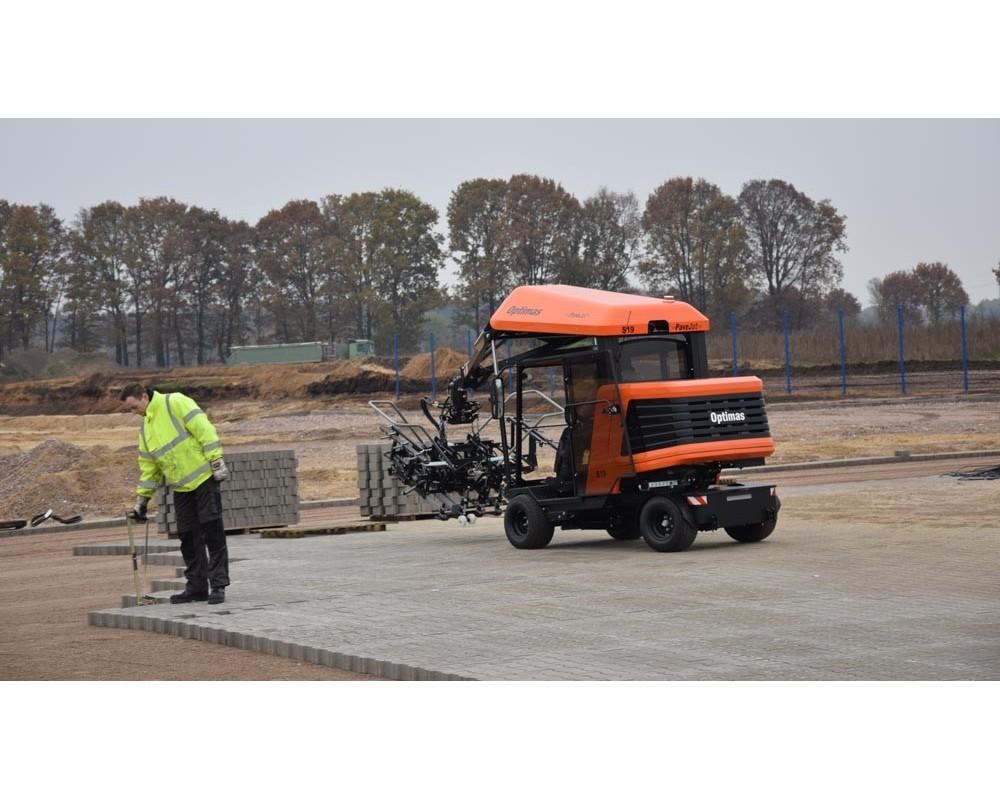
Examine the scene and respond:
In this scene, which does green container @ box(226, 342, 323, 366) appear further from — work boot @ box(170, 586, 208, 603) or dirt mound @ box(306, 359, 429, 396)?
work boot @ box(170, 586, 208, 603)

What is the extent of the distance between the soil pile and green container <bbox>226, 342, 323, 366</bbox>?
1580 inches

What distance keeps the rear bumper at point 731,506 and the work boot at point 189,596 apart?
5428 millimetres

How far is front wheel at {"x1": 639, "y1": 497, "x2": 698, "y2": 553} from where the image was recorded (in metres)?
16.1

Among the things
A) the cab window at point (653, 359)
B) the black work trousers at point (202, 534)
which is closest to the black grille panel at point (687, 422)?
the cab window at point (653, 359)

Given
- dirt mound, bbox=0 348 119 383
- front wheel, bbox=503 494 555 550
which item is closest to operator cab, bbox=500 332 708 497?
front wheel, bbox=503 494 555 550

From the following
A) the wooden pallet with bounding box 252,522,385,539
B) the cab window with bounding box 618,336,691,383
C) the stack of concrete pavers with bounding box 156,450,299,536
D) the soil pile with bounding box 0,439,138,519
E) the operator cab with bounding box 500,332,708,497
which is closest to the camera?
the operator cab with bounding box 500,332,708,497

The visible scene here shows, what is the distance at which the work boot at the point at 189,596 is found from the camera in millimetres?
13812

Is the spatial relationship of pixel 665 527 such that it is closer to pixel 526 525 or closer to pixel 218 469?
pixel 526 525

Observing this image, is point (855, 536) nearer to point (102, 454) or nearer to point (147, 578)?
point (147, 578)

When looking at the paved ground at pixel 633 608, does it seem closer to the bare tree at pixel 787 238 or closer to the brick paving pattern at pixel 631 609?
the brick paving pattern at pixel 631 609

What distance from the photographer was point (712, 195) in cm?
9150

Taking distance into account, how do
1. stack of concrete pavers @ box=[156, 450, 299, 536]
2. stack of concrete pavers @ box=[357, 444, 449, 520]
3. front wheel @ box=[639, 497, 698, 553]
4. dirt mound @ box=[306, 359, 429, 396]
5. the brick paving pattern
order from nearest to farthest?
the brick paving pattern
front wheel @ box=[639, 497, 698, 553]
stack of concrete pavers @ box=[156, 450, 299, 536]
stack of concrete pavers @ box=[357, 444, 449, 520]
dirt mound @ box=[306, 359, 429, 396]

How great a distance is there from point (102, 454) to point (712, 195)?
199 ft

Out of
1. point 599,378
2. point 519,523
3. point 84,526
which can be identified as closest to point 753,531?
point 599,378
